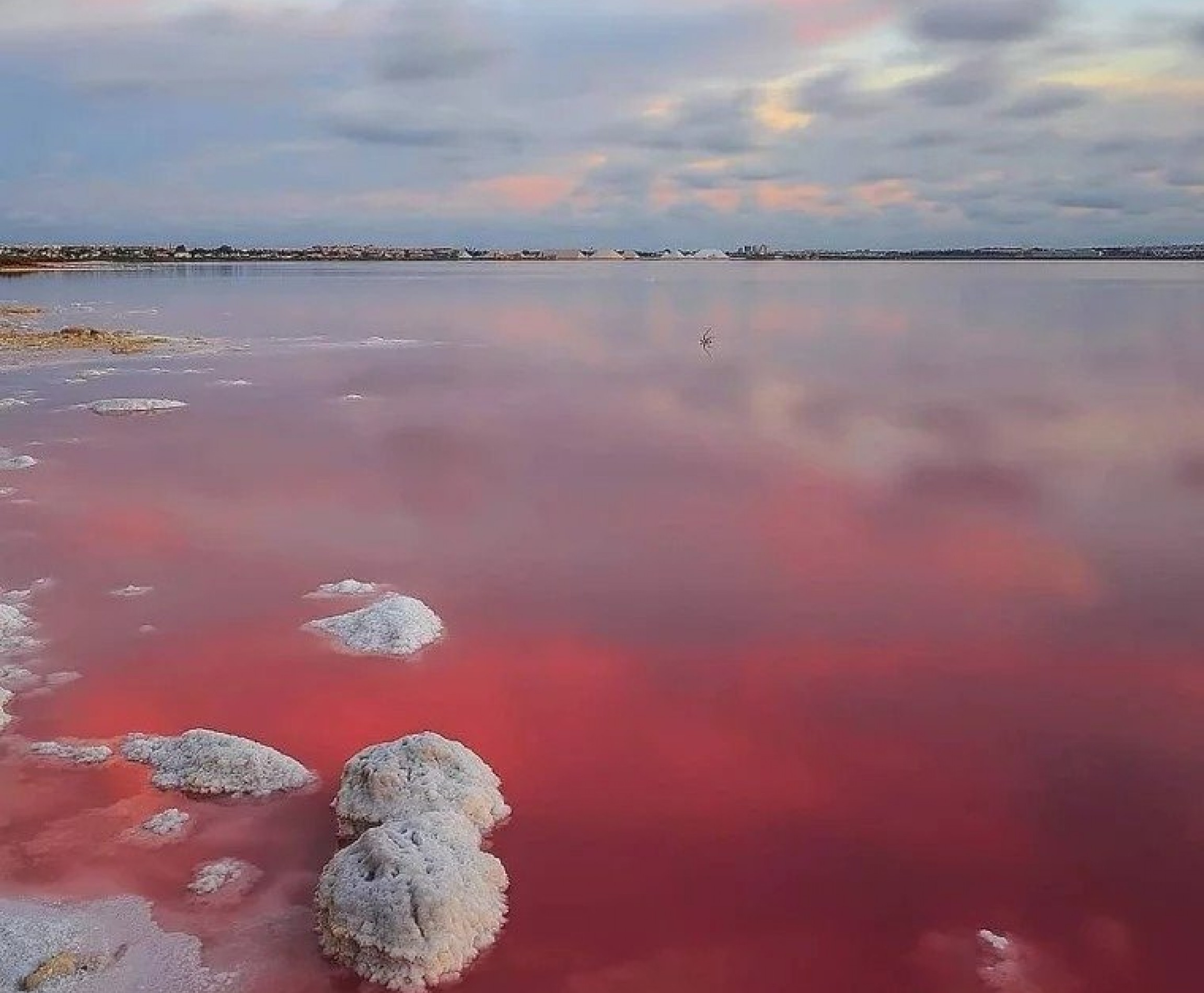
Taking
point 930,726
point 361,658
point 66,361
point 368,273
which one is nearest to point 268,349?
point 66,361

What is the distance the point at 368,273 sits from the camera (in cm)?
12369

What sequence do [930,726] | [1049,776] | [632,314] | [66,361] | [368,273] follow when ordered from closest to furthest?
[1049,776] < [930,726] < [66,361] < [632,314] < [368,273]

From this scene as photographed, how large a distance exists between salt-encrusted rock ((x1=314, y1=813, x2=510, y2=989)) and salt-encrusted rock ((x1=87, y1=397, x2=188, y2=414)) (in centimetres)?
1712

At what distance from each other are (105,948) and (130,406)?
1758 centimetres

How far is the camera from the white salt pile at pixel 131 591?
10.3 m

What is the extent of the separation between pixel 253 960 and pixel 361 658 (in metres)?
3.76

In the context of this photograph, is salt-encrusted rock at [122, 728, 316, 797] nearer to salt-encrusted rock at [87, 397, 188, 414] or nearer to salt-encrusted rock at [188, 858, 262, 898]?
salt-encrusted rock at [188, 858, 262, 898]

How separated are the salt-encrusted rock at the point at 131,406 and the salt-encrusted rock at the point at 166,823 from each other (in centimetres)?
1597

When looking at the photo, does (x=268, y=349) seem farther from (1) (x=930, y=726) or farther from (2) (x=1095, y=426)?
(1) (x=930, y=726)

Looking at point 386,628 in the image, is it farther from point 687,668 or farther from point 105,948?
point 105,948

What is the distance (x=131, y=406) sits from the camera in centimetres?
2103

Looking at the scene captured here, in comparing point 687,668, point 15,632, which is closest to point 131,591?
point 15,632

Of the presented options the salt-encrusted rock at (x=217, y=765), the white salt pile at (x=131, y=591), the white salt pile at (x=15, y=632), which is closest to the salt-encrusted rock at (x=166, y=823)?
Result: the salt-encrusted rock at (x=217, y=765)

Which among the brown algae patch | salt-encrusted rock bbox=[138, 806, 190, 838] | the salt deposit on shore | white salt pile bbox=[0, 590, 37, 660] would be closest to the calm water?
salt-encrusted rock bbox=[138, 806, 190, 838]
